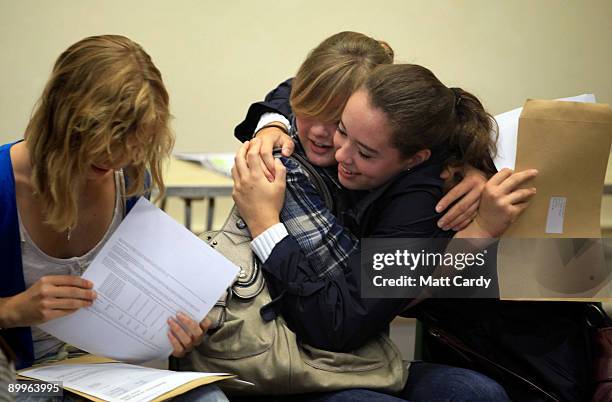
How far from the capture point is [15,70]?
3277mm

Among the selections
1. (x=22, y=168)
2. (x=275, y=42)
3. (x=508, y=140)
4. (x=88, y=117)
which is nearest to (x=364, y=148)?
(x=508, y=140)

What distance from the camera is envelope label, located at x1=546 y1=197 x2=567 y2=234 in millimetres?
1493

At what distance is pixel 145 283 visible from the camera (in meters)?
1.32

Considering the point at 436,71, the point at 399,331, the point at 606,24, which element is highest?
the point at 606,24

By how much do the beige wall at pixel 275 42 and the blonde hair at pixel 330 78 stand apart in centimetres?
182

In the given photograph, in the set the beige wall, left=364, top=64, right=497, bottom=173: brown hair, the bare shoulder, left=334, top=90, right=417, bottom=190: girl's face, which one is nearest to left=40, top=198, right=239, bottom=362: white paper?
the bare shoulder

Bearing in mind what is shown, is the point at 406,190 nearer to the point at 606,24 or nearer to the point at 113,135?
the point at 113,135

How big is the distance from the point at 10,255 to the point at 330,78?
70 cm

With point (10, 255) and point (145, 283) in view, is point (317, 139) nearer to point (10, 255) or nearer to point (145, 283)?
point (145, 283)

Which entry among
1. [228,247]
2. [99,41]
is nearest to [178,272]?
[228,247]

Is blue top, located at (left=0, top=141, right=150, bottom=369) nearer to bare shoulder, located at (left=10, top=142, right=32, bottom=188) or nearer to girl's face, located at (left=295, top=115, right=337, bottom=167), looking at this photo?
bare shoulder, located at (left=10, top=142, right=32, bottom=188)

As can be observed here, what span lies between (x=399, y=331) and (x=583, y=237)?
0.57 m

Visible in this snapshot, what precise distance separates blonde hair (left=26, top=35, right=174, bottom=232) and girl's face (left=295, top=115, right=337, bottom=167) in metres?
0.33

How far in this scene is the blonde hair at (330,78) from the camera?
151 centimetres
